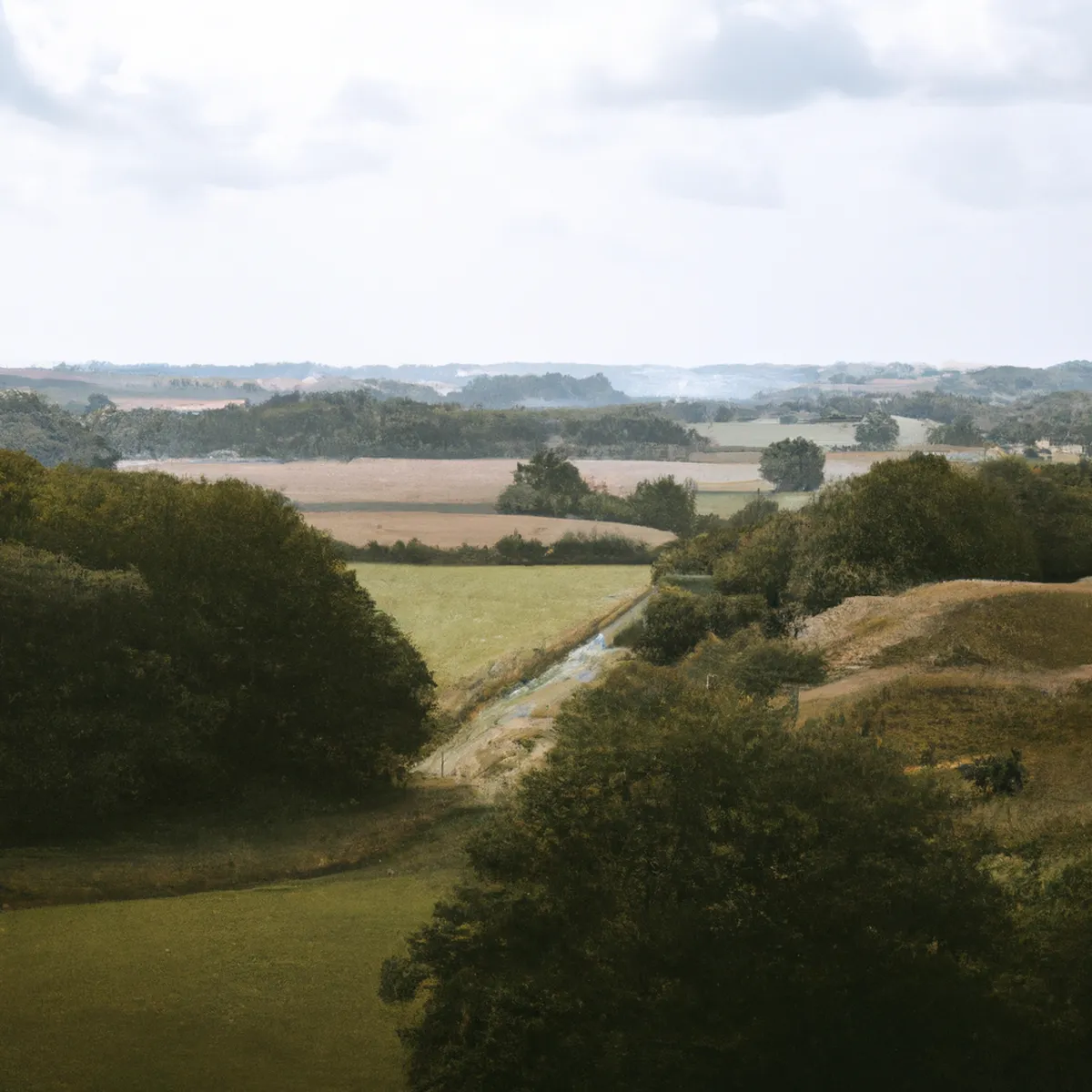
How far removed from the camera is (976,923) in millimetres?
21156

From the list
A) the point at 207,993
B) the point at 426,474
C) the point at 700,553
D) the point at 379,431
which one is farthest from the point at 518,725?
the point at 379,431

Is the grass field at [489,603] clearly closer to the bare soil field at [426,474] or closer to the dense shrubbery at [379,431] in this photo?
the bare soil field at [426,474]

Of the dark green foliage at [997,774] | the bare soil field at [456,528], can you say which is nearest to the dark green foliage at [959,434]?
the bare soil field at [456,528]

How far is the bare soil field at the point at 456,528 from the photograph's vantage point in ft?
345

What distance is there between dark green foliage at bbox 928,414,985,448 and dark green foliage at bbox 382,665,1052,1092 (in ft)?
481

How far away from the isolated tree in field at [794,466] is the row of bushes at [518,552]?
154ft

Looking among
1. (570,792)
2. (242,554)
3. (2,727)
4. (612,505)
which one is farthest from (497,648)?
(612,505)

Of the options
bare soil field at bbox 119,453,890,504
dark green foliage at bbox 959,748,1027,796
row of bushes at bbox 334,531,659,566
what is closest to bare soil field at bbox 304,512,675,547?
row of bushes at bbox 334,531,659,566

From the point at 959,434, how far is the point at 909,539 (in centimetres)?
10912

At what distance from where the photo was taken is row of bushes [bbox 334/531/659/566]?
98.7m

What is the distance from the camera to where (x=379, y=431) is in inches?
6752

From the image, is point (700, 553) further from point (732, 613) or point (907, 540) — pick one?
point (907, 540)

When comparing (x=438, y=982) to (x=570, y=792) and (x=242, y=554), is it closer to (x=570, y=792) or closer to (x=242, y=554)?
(x=570, y=792)

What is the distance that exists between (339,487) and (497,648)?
7563 cm
